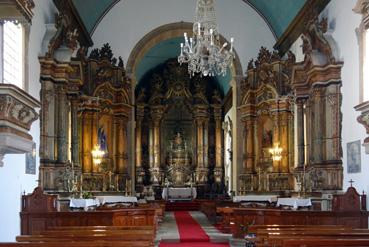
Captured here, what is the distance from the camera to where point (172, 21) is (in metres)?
23.0

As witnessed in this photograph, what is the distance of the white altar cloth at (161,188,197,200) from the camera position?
2895 centimetres

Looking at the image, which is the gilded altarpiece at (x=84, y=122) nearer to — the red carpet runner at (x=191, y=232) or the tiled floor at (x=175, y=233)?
the tiled floor at (x=175, y=233)

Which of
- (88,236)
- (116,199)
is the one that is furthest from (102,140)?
(88,236)

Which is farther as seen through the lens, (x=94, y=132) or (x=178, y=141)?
(x=178, y=141)

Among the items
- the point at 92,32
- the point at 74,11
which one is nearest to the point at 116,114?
the point at 92,32

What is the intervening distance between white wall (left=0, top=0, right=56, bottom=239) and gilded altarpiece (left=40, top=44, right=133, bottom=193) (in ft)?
1.62

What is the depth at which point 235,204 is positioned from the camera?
1942 cm

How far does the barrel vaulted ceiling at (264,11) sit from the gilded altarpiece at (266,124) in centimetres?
132

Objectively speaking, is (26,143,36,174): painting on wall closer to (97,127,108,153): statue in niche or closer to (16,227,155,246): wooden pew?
(16,227,155,246): wooden pew

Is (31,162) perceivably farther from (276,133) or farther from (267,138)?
(267,138)

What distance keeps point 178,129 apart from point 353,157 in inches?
740

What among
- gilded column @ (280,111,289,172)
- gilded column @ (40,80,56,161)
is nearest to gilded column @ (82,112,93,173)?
gilded column @ (40,80,56,161)

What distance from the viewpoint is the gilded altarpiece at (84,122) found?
554 inches

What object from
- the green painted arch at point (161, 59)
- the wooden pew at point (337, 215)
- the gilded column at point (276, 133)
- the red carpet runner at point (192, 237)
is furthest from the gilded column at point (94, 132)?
the wooden pew at point (337, 215)
